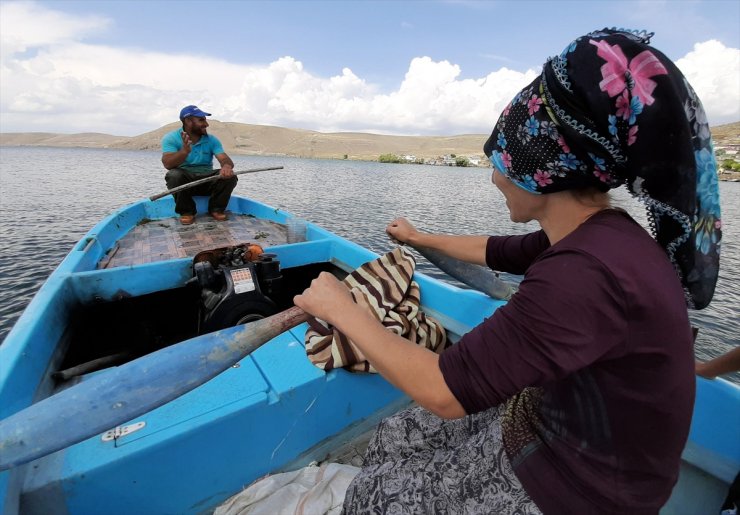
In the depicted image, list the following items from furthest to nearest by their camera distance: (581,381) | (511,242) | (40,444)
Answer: (511,242) → (40,444) → (581,381)

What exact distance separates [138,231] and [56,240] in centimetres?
766

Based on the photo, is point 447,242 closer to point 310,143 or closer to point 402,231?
point 402,231

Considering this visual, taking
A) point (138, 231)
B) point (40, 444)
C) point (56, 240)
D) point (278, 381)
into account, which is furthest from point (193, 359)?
point (56, 240)

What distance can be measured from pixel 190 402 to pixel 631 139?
2.24 meters

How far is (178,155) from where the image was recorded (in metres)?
6.07

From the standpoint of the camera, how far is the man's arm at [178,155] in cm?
607

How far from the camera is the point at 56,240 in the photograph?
36.0 feet

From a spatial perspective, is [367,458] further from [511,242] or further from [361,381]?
[511,242]

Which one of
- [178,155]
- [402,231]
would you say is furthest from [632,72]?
[178,155]

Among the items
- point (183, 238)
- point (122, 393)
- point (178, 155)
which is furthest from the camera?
point (178, 155)

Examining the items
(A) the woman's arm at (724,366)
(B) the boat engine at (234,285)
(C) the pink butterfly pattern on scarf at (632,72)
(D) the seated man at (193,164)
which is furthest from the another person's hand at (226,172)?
(A) the woman's arm at (724,366)

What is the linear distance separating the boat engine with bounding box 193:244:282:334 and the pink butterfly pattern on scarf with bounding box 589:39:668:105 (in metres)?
2.62

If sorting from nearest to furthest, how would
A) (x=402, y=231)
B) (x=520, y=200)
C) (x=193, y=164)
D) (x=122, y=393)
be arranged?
1. (x=520, y=200)
2. (x=122, y=393)
3. (x=402, y=231)
4. (x=193, y=164)

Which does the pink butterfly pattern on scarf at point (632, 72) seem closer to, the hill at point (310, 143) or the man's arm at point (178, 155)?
the man's arm at point (178, 155)
